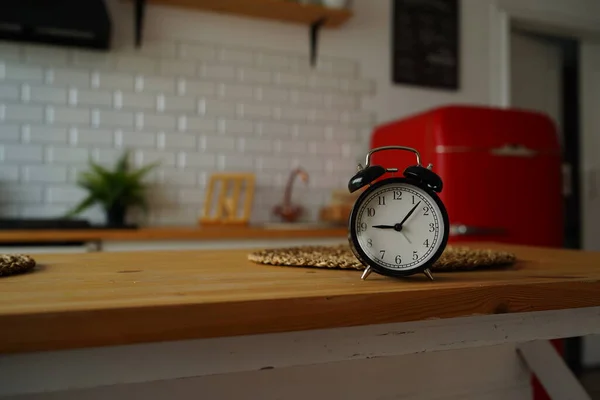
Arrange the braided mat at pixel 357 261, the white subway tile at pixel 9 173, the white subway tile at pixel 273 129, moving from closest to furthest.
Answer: the braided mat at pixel 357 261 → the white subway tile at pixel 9 173 → the white subway tile at pixel 273 129

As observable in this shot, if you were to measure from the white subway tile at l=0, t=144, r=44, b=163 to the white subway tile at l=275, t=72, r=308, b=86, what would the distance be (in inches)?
53.5

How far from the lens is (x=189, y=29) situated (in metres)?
2.78

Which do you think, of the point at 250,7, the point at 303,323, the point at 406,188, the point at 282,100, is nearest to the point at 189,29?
the point at 250,7

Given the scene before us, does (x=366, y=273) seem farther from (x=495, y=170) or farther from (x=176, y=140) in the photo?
(x=176, y=140)

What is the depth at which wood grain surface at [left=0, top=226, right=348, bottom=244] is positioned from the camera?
1929 mm

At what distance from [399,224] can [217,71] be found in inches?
89.4

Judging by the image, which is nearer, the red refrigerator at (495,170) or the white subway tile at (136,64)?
the red refrigerator at (495,170)

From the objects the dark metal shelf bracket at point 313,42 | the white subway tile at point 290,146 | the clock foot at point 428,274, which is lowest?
the clock foot at point 428,274

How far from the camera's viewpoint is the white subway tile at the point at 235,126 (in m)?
2.82

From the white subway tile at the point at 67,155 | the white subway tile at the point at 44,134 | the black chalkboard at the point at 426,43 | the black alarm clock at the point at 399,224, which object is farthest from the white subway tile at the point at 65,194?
the black alarm clock at the point at 399,224

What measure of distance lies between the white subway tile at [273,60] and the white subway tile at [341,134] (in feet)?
1.54

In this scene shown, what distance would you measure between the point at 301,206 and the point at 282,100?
65 centimetres

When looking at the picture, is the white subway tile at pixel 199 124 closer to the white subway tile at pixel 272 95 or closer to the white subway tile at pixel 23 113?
the white subway tile at pixel 272 95

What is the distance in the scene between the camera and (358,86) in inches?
123
